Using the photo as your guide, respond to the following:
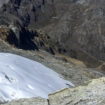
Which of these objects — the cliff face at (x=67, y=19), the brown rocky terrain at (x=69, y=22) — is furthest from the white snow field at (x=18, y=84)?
the cliff face at (x=67, y=19)

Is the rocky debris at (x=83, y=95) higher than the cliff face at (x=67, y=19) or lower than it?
higher

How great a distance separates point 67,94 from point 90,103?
49 centimetres

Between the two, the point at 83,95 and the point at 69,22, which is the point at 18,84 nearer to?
the point at 83,95

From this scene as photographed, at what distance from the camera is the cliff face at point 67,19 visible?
5084 inches

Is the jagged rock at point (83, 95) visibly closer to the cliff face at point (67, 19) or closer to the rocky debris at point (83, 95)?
the rocky debris at point (83, 95)

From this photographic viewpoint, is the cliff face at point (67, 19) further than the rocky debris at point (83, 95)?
Yes

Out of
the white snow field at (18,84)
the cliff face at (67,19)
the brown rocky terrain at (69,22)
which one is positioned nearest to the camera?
the white snow field at (18,84)

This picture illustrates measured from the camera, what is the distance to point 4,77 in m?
12.8

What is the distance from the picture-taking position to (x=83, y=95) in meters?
7.54

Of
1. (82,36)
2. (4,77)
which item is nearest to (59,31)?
(82,36)

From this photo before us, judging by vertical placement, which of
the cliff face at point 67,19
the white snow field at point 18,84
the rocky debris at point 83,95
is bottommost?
the cliff face at point 67,19

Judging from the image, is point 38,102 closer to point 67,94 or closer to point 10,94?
point 67,94

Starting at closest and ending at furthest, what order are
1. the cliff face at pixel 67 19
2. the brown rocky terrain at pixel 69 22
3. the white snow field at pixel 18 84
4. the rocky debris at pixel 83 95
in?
the rocky debris at pixel 83 95 → the white snow field at pixel 18 84 → the brown rocky terrain at pixel 69 22 → the cliff face at pixel 67 19

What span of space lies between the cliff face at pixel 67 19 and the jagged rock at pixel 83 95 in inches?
4214
